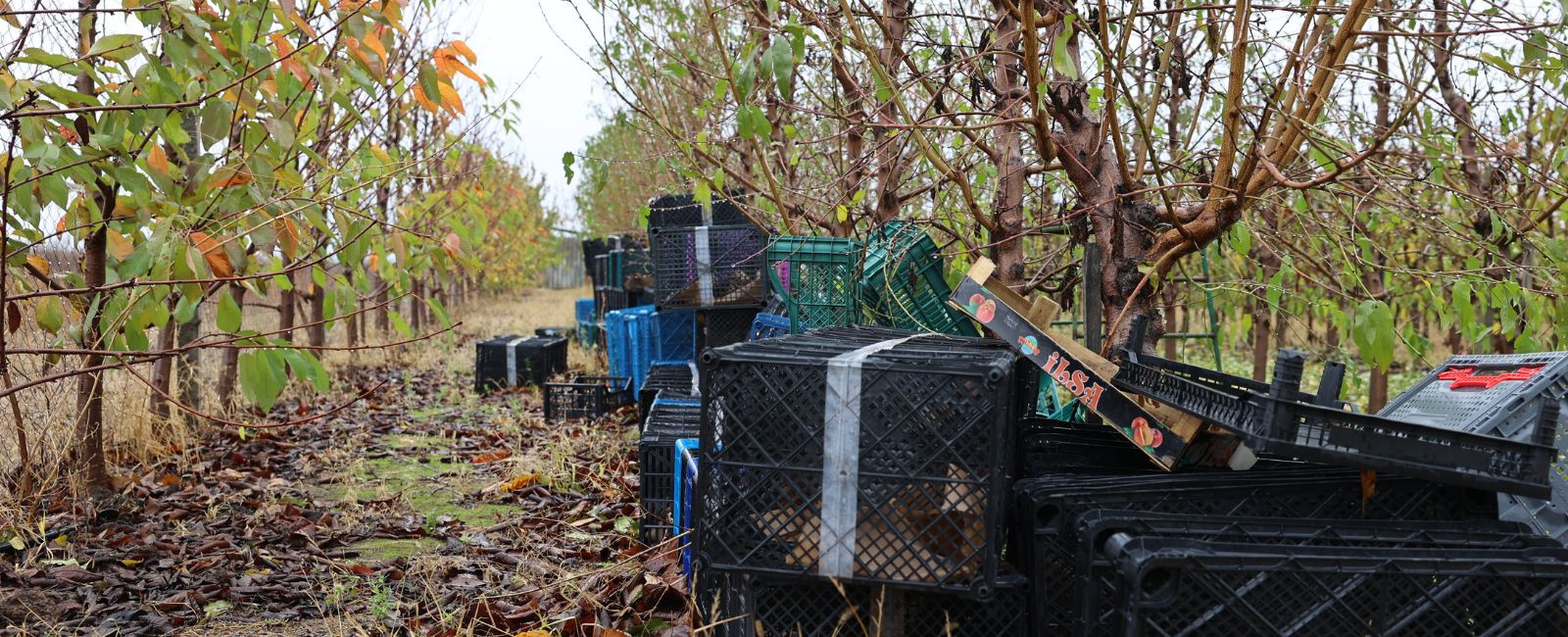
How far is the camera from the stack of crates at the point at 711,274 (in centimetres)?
705

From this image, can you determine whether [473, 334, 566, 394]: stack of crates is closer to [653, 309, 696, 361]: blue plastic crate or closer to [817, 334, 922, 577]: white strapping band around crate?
[653, 309, 696, 361]: blue plastic crate

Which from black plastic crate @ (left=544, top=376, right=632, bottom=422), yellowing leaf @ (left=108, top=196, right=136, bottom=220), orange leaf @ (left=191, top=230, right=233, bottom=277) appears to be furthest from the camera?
black plastic crate @ (left=544, top=376, right=632, bottom=422)

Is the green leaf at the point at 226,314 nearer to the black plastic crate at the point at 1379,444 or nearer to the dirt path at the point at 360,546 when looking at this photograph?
the dirt path at the point at 360,546

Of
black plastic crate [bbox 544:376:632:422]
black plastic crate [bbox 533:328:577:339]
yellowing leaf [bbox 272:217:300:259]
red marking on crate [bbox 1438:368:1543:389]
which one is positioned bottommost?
black plastic crate [bbox 544:376:632:422]

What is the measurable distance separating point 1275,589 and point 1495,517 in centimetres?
75

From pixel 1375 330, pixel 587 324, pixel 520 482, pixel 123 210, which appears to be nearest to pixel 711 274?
pixel 520 482

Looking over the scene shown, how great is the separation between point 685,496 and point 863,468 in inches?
49.6

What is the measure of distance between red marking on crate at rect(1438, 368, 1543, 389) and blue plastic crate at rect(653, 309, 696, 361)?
5.79 meters

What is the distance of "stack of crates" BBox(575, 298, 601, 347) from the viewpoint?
12.0 m

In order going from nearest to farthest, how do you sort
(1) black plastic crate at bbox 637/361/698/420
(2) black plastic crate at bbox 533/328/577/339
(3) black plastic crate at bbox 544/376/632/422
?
(1) black plastic crate at bbox 637/361/698/420
(3) black plastic crate at bbox 544/376/632/422
(2) black plastic crate at bbox 533/328/577/339

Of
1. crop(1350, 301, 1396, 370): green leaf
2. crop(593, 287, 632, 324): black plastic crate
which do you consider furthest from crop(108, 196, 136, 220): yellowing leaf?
crop(593, 287, 632, 324): black plastic crate

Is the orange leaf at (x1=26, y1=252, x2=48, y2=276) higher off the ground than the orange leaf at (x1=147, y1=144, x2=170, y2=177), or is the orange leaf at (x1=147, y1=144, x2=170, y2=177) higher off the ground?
the orange leaf at (x1=147, y1=144, x2=170, y2=177)

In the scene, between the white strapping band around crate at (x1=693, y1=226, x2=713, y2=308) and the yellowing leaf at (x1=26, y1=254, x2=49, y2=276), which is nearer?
the yellowing leaf at (x1=26, y1=254, x2=49, y2=276)

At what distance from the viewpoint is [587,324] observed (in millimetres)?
12531
